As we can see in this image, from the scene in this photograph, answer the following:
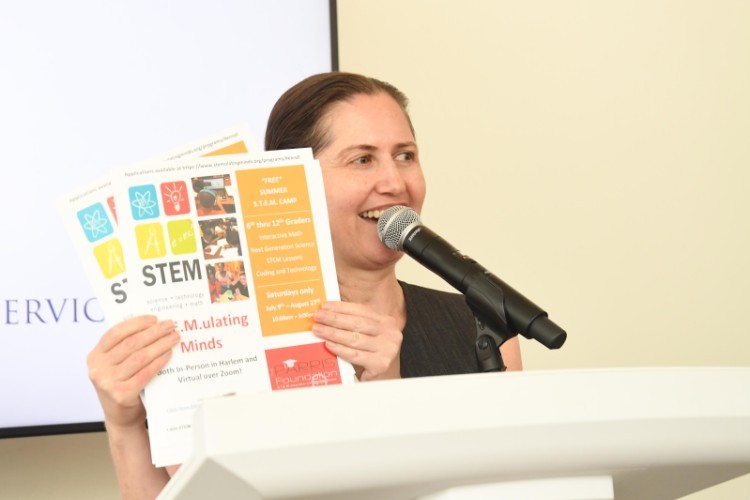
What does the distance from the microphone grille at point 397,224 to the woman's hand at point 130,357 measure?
364mm

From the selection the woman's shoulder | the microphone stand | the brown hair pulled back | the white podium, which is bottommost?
the white podium

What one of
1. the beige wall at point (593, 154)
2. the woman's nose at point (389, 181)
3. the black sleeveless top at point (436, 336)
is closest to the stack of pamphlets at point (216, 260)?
the woman's nose at point (389, 181)

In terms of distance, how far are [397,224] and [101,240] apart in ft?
1.39

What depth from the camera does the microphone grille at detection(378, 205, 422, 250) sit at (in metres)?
1.31

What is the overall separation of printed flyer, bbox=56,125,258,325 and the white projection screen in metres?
0.86

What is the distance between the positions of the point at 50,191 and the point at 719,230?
1859mm

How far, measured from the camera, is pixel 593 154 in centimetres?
255

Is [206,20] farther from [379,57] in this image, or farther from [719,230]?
[719,230]

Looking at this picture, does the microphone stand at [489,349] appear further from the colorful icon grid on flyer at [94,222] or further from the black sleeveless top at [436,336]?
the black sleeveless top at [436,336]

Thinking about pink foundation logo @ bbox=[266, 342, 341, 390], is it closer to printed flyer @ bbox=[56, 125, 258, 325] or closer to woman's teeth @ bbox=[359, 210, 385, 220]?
printed flyer @ bbox=[56, 125, 258, 325]

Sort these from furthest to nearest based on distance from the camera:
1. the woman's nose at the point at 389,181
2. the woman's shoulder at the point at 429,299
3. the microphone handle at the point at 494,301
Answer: the woman's shoulder at the point at 429,299
the woman's nose at the point at 389,181
the microphone handle at the point at 494,301

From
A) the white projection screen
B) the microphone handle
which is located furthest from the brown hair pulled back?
the microphone handle

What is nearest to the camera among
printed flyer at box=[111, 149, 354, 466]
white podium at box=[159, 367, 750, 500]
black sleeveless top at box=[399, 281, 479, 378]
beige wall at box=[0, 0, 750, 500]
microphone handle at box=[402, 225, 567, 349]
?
white podium at box=[159, 367, 750, 500]

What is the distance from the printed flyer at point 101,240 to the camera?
1.15 metres
